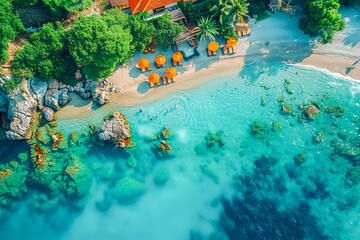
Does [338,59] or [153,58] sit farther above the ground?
[153,58]

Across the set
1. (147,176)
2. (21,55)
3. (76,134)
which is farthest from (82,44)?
(147,176)

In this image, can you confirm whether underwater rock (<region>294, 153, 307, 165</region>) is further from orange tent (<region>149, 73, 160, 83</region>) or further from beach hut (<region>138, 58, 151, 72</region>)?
beach hut (<region>138, 58, 151, 72</region>)

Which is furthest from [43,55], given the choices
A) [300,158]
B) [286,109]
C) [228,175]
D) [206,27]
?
[300,158]

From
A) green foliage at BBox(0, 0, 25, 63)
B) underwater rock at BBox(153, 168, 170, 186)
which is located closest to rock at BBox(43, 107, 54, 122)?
green foliage at BBox(0, 0, 25, 63)

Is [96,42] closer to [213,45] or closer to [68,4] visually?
[68,4]

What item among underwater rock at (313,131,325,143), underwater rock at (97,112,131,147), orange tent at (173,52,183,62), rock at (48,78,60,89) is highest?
rock at (48,78,60,89)

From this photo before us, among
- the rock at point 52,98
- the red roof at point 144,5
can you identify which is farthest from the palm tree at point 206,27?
the rock at point 52,98

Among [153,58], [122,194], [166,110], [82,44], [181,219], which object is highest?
[82,44]

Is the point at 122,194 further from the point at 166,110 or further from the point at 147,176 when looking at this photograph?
the point at 166,110
